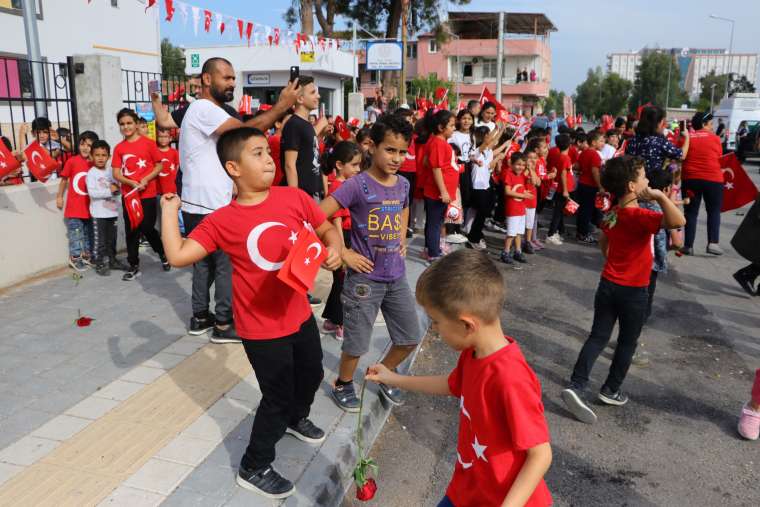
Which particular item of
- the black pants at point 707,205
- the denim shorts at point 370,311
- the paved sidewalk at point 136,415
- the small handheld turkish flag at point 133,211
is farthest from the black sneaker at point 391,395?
the black pants at point 707,205

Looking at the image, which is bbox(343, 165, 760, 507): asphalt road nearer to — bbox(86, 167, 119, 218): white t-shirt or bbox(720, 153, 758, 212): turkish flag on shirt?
bbox(720, 153, 758, 212): turkish flag on shirt

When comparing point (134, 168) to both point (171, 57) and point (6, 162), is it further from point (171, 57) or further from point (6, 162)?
point (171, 57)

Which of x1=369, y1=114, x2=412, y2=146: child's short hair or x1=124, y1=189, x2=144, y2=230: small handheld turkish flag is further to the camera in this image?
x1=124, y1=189, x2=144, y2=230: small handheld turkish flag

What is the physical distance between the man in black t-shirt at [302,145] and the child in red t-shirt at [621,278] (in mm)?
2490

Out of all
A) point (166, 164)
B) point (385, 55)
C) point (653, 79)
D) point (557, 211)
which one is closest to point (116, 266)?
point (166, 164)

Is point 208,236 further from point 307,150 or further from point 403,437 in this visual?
point 307,150

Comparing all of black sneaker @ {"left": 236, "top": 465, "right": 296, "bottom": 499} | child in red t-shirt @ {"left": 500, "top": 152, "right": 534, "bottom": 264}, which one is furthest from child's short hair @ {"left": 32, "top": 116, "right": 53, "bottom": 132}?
black sneaker @ {"left": 236, "top": 465, "right": 296, "bottom": 499}

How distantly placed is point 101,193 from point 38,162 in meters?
0.96

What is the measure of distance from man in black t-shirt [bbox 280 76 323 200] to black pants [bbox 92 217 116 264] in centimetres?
242

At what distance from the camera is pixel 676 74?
9019 cm

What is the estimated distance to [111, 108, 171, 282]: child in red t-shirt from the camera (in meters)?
6.43

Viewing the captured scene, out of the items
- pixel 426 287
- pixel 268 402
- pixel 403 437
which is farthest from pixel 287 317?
pixel 403 437

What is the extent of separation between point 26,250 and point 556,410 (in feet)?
17.9

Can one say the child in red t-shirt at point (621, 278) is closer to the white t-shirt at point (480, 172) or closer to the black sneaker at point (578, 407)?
the black sneaker at point (578, 407)
